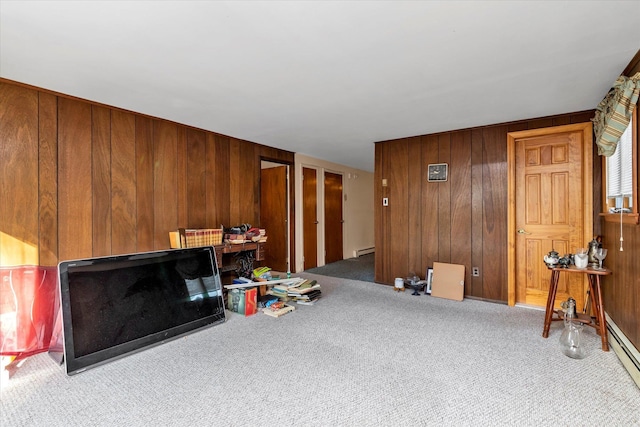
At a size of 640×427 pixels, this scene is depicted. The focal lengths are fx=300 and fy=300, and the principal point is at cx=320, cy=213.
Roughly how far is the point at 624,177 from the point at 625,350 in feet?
4.40

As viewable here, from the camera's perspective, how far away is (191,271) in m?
3.08

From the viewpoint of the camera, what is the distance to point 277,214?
5.54 meters

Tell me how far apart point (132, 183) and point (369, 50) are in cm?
280

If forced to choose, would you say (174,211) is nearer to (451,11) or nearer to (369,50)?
(369,50)

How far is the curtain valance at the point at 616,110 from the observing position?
7.02 feet

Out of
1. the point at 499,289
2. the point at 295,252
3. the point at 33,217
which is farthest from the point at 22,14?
the point at 499,289

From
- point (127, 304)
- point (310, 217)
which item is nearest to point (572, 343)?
point (127, 304)

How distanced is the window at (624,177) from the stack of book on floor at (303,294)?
3036 millimetres

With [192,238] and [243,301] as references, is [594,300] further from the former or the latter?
[192,238]

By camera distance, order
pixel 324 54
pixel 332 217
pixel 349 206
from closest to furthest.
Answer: pixel 324 54 → pixel 332 217 → pixel 349 206

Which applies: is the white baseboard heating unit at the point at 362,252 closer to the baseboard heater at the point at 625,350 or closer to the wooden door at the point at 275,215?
the wooden door at the point at 275,215

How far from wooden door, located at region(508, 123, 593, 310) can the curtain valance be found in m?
0.55

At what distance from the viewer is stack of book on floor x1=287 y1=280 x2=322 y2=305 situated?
3.71m

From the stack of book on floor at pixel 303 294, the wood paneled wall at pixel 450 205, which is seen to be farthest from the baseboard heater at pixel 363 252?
the stack of book on floor at pixel 303 294
